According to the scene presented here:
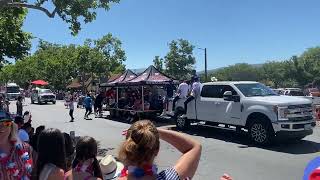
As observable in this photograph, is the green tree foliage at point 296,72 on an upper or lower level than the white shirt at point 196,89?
upper

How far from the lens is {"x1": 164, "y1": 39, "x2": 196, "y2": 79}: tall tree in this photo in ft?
240

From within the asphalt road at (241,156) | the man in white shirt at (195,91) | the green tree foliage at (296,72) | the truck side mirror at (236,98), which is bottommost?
the asphalt road at (241,156)

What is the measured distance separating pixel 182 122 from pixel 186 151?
1491cm

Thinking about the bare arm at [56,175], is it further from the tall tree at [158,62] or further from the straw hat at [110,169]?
the tall tree at [158,62]

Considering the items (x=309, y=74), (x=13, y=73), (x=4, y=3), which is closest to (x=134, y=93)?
(x=4, y=3)

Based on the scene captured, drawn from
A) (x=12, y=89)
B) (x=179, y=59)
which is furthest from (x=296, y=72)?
(x=12, y=89)

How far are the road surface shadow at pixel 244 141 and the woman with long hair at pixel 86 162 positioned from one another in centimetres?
928

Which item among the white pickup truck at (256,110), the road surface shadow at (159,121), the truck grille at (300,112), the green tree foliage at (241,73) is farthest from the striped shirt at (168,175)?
the green tree foliage at (241,73)

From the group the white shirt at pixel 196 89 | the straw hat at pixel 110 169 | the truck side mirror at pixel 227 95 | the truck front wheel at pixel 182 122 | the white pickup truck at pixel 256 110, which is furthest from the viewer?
the truck front wheel at pixel 182 122

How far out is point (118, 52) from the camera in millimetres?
68875

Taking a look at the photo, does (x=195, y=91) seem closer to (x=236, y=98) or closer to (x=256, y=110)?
(x=236, y=98)

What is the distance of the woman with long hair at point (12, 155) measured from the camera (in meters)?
4.25

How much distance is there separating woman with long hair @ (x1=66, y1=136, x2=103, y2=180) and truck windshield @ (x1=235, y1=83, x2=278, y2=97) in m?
10.9

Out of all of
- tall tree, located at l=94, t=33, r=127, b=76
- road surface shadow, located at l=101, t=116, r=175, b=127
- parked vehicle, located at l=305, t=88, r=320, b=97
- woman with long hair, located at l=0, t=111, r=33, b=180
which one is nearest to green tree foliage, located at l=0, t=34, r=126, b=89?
tall tree, located at l=94, t=33, r=127, b=76
